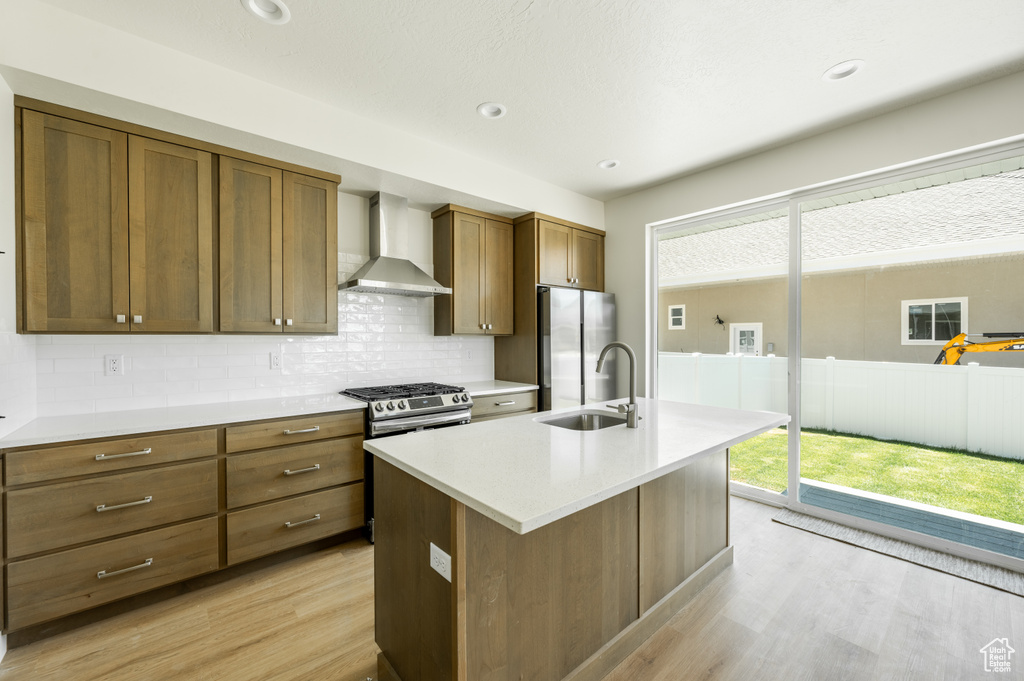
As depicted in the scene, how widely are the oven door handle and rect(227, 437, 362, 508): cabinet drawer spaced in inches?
6.5

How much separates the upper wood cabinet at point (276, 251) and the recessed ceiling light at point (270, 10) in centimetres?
91

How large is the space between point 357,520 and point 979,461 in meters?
3.87

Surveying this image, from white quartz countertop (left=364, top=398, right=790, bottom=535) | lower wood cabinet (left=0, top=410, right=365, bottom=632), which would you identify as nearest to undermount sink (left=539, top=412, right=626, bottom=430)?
white quartz countertop (left=364, top=398, right=790, bottom=535)

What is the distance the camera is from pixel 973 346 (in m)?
2.57

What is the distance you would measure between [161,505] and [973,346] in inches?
181

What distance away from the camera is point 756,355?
11.5 ft

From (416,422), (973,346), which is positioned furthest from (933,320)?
(416,422)

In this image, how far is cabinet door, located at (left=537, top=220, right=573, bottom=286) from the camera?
3912 millimetres

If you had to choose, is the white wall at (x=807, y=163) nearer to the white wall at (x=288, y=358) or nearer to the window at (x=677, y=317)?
the window at (x=677, y=317)

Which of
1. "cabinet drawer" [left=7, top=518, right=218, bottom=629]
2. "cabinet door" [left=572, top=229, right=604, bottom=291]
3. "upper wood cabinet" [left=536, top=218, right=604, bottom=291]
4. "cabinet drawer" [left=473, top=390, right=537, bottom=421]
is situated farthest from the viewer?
"cabinet door" [left=572, top=229, right=604, bottom=291]

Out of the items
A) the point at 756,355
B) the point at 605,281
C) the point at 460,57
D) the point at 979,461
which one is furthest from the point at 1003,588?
the point at 460,57

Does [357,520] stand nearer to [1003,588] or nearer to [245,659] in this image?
[245,659]

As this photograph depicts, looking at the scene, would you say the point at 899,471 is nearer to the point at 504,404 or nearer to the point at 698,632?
the point at 698,632

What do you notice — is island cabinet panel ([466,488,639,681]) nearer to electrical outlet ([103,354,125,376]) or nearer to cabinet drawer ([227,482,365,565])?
cabinet drawer ([227,482,365,565])
